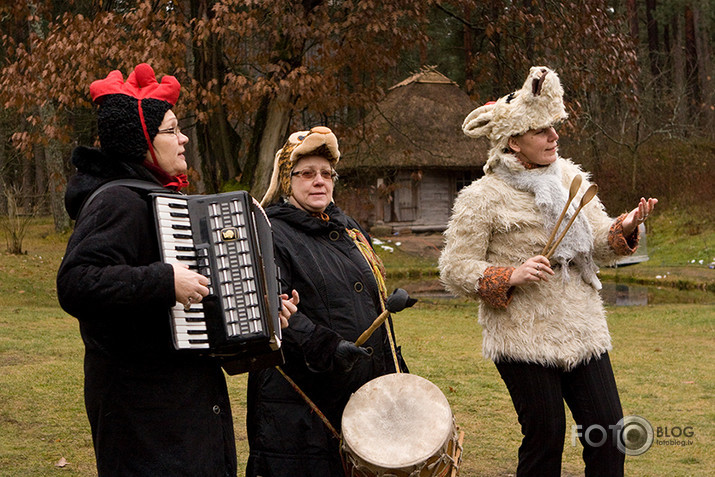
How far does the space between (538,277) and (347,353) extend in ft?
2.93

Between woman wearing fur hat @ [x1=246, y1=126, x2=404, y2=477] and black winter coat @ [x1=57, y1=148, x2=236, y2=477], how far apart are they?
607mm

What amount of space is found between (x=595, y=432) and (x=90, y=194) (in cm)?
225

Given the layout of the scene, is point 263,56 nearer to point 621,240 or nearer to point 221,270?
point 621,240

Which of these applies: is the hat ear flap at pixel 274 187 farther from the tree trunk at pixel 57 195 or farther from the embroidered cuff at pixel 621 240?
the tree trunk at pixel 57 195

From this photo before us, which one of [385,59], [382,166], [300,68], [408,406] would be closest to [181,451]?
[408,406]

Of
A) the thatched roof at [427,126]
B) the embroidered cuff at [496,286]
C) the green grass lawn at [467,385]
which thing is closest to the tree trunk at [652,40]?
the thatched roof at [427,126]

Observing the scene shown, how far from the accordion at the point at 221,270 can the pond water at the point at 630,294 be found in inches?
451

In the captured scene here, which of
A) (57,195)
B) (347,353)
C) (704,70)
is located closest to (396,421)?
(347,353)

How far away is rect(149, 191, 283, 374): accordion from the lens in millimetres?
2592

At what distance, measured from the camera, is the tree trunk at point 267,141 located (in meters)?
11.3

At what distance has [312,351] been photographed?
3270 millimetres

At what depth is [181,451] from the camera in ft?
8.80

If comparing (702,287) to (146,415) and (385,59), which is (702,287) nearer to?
(385,59)

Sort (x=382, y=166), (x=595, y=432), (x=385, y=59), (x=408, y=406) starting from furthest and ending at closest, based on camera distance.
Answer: (x=382, y=166) → (x=385, y=59) → (x=595, y=432) → (x=408, y=406)
